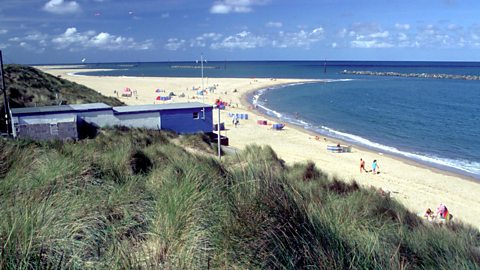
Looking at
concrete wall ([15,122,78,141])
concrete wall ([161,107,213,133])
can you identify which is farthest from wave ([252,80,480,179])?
concrete wall ([15,122,78,141])

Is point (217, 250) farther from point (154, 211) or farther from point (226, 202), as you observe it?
point (154, 211)

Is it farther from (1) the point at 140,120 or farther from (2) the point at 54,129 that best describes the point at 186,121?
A: (2) the point at 54,129

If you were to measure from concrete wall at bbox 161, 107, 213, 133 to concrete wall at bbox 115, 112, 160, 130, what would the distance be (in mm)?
438

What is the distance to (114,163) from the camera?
6.61 metres

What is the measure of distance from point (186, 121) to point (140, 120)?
2595 mm

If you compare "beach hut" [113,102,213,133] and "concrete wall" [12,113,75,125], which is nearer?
"concrete wall" [12,113,75,125]

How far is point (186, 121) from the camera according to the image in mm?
22922

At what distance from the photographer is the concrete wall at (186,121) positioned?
73.4ft

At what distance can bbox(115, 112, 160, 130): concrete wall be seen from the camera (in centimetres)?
2122

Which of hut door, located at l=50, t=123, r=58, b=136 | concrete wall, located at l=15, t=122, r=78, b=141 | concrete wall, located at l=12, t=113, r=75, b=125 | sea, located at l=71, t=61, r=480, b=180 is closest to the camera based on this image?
concrete wall, located at l=12, t=113, r=75, b=125

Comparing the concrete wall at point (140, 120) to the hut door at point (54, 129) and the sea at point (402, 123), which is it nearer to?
the hut door at point (54, 129)

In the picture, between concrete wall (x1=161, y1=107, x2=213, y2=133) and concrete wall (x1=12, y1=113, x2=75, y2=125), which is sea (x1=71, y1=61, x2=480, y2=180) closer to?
concrete wall (x1=161, y1=107, x2=213, y2=133)

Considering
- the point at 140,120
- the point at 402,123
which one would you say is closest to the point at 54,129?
the point at 140,120

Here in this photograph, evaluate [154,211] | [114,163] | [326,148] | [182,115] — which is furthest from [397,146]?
[154,211]
